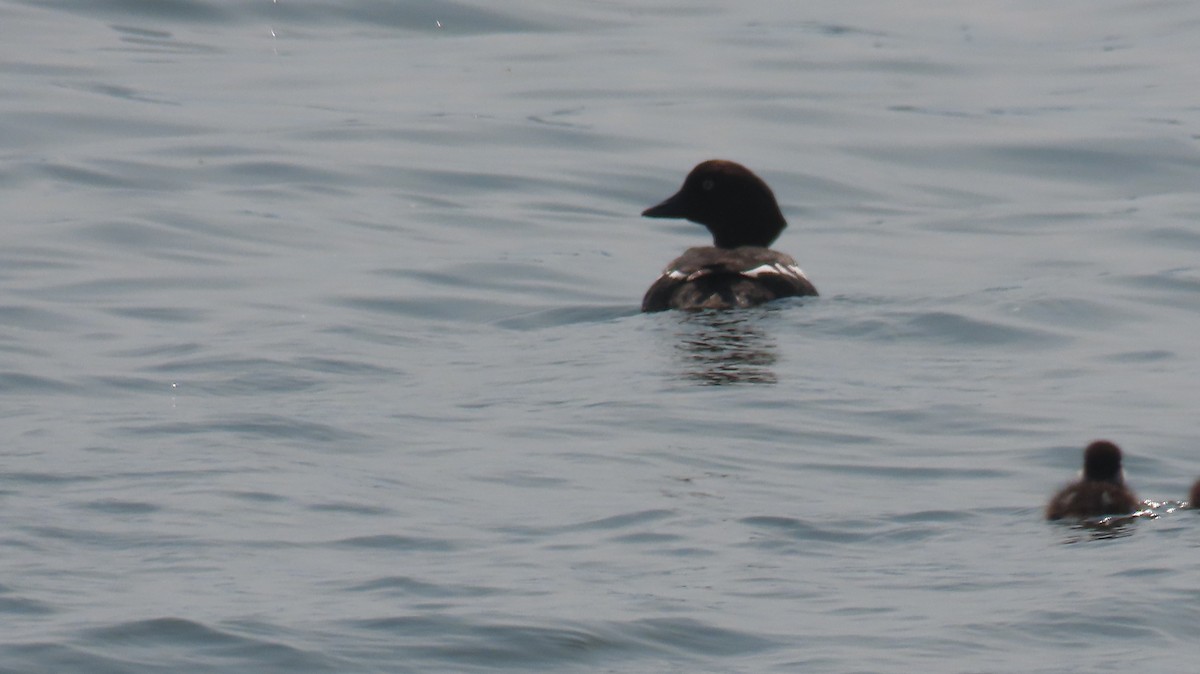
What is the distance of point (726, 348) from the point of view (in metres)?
10.3

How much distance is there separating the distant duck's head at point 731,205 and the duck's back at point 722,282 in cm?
128

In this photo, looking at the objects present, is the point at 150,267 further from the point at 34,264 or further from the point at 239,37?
the point at 239,37

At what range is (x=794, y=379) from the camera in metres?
9.75

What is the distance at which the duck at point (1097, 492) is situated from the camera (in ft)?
23.5

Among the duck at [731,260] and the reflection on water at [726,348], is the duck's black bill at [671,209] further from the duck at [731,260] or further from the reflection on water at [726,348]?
the reflection on water at [726,348]

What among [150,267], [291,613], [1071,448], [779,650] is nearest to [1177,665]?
[779,650]

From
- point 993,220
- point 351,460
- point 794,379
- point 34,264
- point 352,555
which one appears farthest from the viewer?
point 993,220

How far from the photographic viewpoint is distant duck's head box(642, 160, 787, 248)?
12.8 metres

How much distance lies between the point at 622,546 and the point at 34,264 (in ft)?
21.9

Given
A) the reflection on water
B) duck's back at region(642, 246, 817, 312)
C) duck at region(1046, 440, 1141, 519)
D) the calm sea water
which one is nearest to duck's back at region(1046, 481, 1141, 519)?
duck at region(1046, 440, 1141, 519)

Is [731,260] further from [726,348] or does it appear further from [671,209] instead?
Answer: [671,209]

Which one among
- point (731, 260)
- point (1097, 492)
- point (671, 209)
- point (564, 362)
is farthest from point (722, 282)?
point (1097, 492)

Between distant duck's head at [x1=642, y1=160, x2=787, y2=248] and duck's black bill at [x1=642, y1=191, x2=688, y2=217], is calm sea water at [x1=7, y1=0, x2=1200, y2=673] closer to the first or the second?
duck's black bill at [x1=642, y1=191, x2=688, y2=217]

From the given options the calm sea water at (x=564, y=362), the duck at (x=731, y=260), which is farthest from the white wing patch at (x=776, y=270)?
the calm sea water at (x=564, y=362)
